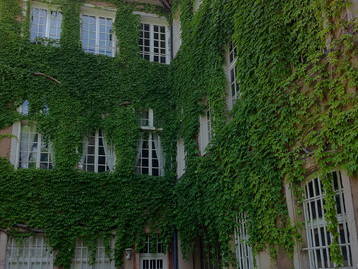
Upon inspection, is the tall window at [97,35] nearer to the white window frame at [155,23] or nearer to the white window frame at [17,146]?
the white window frame at [155,23]

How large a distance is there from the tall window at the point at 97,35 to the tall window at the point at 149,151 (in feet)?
9.05

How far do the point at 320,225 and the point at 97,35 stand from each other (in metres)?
10.3

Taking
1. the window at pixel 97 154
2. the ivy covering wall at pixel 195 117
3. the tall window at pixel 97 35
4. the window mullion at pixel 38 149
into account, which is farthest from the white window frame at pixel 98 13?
the window mullion at pixel 38 149

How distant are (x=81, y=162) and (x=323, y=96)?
8.07 meters

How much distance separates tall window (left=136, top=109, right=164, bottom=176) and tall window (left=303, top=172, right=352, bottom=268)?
695cm

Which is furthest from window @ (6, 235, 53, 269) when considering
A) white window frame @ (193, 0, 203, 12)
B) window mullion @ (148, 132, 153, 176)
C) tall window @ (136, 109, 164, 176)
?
white window frame @ (193, 0, 203, 12)

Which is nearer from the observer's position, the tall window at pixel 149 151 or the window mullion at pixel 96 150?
the window mullion at pixel 96 150

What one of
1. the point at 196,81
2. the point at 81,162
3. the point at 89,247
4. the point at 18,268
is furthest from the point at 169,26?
A: the point at 18,268

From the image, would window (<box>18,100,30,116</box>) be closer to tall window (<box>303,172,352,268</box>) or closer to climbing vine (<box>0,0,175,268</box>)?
climbing vine (<box>0,0,175,268</box>)

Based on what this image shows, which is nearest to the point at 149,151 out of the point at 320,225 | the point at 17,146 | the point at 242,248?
the point at 17,146

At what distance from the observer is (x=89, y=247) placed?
11.9 m

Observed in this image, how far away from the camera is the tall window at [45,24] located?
44.8 feet

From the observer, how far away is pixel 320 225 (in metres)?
6.72

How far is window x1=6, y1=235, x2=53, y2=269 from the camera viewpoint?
1138cm
